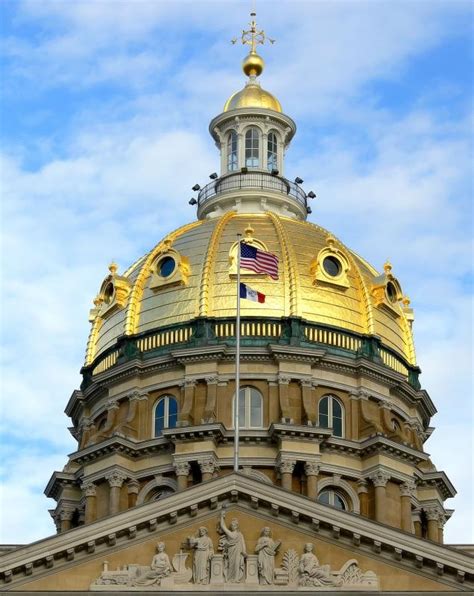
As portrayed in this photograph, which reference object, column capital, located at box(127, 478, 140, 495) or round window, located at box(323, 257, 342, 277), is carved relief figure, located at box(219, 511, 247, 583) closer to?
column capital, located at box(127, 478, 140, 495)

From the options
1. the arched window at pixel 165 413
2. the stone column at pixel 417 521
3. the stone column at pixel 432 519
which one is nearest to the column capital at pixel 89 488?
the arched window at pixel 165 413

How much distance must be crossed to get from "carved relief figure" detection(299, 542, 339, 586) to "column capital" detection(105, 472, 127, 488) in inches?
822

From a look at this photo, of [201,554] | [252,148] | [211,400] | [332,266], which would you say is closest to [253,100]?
[252,148]

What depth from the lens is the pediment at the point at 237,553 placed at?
1965 inches

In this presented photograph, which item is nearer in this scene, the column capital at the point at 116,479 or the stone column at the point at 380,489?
the stone column at the point at 380,489

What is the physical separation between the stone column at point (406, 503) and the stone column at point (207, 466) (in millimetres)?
7619

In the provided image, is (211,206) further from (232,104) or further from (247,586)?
(247,586)

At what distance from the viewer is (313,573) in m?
49.9

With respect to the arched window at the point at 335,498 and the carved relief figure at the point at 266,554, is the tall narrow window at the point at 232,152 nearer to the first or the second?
the arched window at the point at 335,498

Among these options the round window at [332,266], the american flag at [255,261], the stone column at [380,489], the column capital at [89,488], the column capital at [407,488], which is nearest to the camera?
the american flag at [255,261]

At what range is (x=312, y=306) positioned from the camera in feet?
240

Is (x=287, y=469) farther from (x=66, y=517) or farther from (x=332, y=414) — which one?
(x=66, y=517)

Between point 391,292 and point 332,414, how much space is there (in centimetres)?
753

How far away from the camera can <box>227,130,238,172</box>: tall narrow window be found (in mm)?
82600
